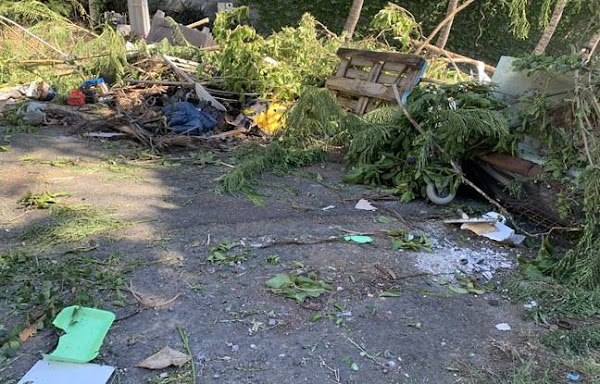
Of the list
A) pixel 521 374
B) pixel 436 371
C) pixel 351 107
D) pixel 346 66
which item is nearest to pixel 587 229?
pixel 521 374

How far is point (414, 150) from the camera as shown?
494 cm

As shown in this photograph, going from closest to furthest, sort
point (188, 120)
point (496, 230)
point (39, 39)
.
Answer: point (496, 230) → point (188, 120) → point (39, 39)

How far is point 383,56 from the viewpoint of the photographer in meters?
6.77

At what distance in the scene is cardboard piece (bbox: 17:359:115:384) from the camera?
2250 millimetres

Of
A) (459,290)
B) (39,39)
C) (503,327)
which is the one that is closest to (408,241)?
(459,290)

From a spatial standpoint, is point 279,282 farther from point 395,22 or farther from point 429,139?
point 395,22

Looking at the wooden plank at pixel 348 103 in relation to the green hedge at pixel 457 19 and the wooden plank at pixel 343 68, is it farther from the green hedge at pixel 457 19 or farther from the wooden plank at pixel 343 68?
the green hedge at pixel 457 19

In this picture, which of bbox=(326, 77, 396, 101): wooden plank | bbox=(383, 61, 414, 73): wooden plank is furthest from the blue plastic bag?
bbox=(383, 61, 414, 73): wooden plank

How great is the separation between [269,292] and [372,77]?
455 cm

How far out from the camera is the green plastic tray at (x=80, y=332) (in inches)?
93.9

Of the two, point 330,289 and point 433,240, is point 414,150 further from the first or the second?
point 330,289

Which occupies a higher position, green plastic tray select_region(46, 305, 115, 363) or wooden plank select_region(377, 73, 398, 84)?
wooden plank select_region(377, 73, 398, 84)

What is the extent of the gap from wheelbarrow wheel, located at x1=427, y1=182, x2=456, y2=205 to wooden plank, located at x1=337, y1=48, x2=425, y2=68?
2246 millimetres

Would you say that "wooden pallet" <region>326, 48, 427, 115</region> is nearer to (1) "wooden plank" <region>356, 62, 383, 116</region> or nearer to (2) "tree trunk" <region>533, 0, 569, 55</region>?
(1) "wooden plank" <region>356, 62, 383, 116</region>
